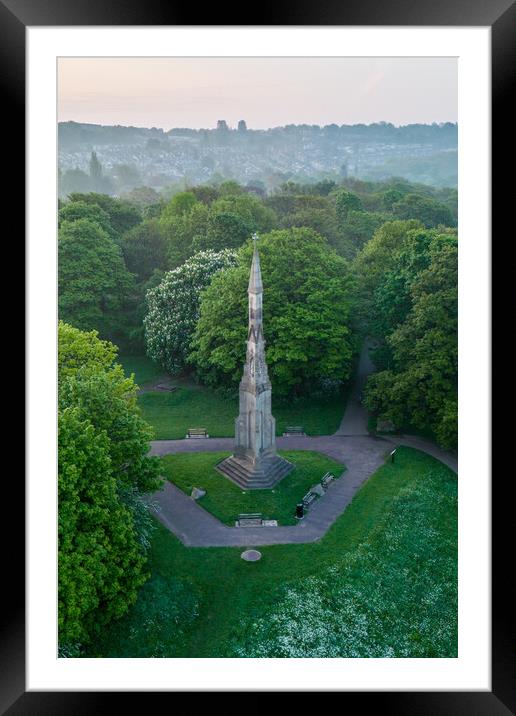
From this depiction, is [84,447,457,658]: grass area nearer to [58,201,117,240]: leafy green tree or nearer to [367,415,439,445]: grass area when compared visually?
[367,415,439,445]: grass area

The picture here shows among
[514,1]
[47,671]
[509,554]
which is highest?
[514,1]

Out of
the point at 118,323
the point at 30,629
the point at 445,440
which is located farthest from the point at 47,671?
the point at 118,323

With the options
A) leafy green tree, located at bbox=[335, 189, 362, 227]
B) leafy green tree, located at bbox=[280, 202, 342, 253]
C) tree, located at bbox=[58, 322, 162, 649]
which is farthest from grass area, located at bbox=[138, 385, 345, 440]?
leafy green tree, located at bbox=[335, 189, 362, 227]

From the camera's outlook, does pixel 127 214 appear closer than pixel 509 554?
No

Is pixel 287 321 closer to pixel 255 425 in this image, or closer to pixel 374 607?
pixel 255 425

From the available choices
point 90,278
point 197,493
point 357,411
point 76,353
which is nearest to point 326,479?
point 197,493

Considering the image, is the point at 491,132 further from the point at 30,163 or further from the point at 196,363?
the point at 196,363

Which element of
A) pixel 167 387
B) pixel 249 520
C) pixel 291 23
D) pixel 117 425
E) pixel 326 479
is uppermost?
pixel 291 23
